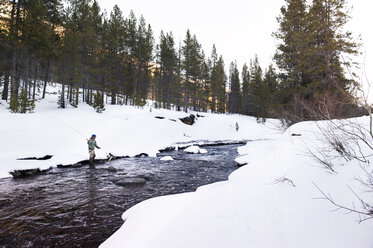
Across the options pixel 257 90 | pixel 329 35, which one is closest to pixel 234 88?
pixel 257 90

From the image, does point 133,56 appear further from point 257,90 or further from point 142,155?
point 257,90

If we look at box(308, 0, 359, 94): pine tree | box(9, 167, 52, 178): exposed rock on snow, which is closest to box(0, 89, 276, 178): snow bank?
box(9, 167, 52, 178): exposed rock on snow

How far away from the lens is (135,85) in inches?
1252

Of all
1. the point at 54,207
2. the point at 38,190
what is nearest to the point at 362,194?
the point at 54,207

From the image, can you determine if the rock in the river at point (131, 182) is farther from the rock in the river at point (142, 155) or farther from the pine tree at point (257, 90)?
the pine tree at point (257, 90)

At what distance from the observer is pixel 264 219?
9.44ft

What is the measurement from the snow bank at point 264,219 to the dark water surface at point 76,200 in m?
1.04

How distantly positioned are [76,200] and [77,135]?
8.98 meters

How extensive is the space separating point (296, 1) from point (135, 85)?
24.4m

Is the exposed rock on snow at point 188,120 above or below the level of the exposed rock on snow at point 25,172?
above

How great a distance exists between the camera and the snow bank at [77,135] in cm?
908

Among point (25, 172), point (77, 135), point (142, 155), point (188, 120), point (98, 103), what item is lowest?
point (142, 155)

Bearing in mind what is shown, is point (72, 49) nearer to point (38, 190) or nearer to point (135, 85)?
point (135, 85)

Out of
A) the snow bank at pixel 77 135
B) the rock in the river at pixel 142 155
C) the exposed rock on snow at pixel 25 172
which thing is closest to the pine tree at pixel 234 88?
the snow bank at pixel 77 135
